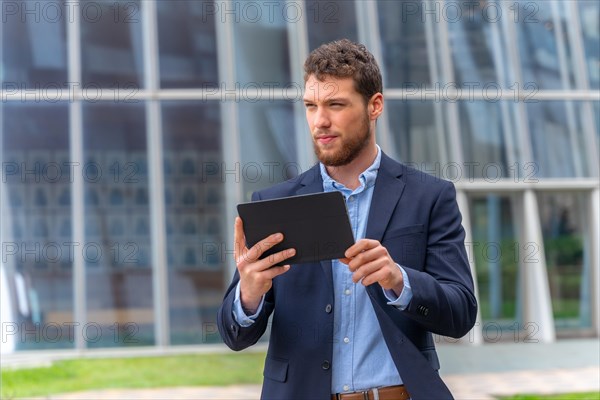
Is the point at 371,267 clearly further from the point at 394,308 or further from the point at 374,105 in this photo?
the point at 374,105

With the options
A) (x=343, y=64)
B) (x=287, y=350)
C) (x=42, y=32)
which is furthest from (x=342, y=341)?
(x=42, y=32)

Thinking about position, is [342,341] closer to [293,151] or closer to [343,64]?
[343,64]

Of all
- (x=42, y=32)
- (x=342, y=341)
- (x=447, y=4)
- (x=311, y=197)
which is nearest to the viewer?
(x=311, y=197)

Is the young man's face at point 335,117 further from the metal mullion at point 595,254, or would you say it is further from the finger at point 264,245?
the metal mullion at point 595,254

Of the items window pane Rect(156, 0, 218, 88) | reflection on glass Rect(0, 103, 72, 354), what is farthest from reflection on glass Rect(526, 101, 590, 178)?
reflection on glass Rect(0, 103, 72, 354)

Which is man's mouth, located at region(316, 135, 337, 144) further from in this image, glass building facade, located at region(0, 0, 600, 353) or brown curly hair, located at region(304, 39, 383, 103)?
glass building facade, located at region(0, 0, 600, 353)

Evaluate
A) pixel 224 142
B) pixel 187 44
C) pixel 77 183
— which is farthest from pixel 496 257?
pixel 77 183

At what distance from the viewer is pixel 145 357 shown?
10.4 meters

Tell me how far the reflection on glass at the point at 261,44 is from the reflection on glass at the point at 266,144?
0.98ft

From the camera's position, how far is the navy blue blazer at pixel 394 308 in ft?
7.35

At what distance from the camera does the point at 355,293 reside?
7.66 feet

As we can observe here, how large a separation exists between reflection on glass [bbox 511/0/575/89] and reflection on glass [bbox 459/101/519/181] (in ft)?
1.80

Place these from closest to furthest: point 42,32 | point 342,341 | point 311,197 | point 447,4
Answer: point 311,197, point 342,341, point 42,32, point 447,4

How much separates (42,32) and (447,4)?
4.69m
